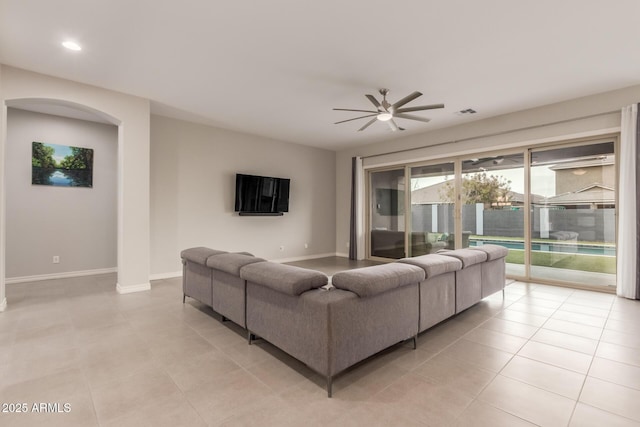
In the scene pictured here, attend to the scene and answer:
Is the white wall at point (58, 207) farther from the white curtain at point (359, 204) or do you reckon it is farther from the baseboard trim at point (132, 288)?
the white curtain at point (359, 204)

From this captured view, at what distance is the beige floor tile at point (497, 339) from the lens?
8.57 feet

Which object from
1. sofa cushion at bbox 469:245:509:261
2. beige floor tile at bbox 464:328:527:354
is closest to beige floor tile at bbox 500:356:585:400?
beige floor tile at bbox 464:328:527:354

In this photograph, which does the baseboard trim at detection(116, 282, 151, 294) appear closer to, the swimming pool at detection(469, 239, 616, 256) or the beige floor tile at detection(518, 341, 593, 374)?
the beige floor tile at detection(518, 341, 593, 374)

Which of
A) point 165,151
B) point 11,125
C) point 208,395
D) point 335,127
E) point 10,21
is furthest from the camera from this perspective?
point 335,127

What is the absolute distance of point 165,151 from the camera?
5406mm

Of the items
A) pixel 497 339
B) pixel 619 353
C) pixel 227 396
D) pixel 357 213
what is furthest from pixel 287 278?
pixel 357 213

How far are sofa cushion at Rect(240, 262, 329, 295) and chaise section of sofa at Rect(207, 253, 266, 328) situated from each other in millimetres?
291

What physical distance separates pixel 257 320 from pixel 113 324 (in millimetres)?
1748

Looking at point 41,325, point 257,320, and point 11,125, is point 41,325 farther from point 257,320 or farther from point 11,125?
point 11,125

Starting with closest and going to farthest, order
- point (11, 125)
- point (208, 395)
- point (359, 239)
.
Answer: point (208, 395)
point (11, 125)
point (359, 239)

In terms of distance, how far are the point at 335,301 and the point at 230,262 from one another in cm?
133

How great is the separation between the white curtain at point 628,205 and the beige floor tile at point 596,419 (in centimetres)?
351

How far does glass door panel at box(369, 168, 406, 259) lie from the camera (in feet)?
23.2

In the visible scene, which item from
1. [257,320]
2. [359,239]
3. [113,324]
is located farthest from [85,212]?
[359,239]
